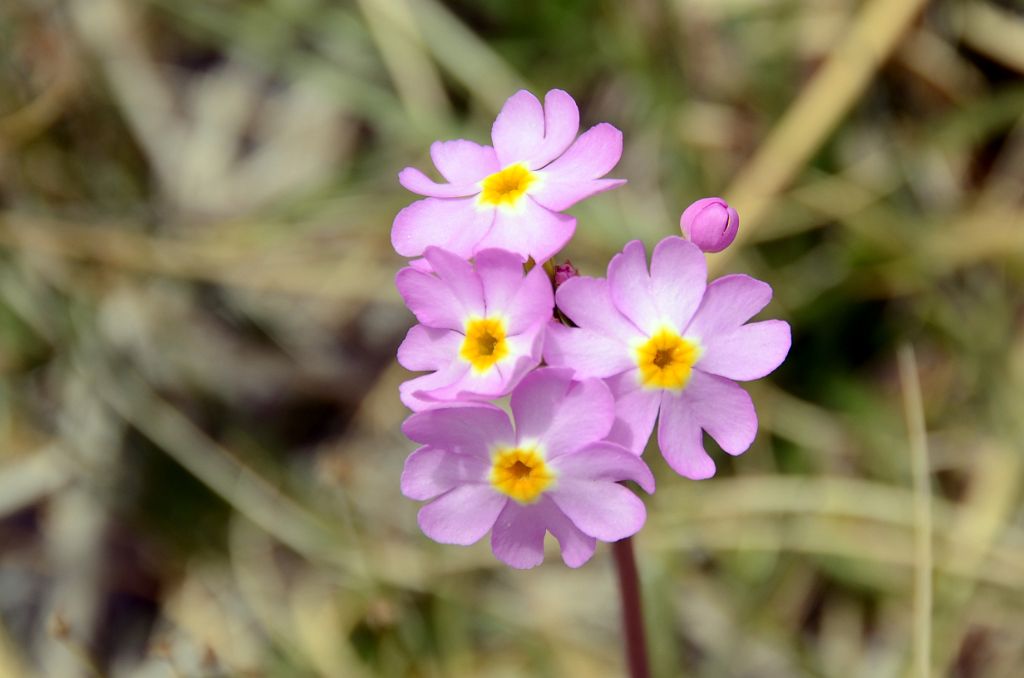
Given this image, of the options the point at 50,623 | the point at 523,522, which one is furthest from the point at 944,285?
the point at 50,623

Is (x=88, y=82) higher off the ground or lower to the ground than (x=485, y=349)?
higher

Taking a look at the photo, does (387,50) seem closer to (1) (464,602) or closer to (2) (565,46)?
(2) (565,46)

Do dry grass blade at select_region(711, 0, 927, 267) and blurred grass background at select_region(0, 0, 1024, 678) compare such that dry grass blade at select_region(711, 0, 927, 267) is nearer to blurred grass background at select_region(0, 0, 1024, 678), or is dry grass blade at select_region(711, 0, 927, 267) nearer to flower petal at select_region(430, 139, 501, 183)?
blurred grass background at select_region(0, 0, 1024, 678)

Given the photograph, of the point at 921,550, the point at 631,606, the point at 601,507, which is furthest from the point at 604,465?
the point at 921,550

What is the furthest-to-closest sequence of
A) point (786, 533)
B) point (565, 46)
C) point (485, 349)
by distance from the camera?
point (565, 46), point (786, 533), point (485, 349)

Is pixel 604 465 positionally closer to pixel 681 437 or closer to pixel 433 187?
pixel 681 437

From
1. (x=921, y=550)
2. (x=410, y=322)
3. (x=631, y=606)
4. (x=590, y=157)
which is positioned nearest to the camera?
(x=590, y=157)
